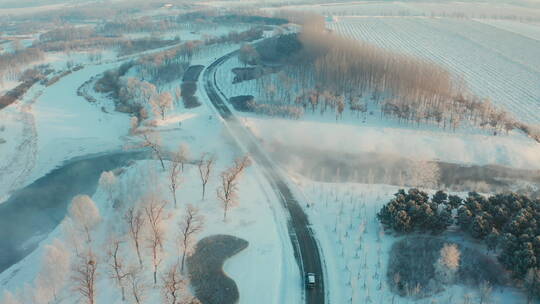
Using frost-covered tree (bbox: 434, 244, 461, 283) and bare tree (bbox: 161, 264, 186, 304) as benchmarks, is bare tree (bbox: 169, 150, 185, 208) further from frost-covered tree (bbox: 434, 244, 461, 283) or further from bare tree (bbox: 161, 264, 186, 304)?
frost-covered tree (bbox: 434, 244, 461, 283)

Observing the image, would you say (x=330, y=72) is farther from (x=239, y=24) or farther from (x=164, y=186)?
(x=239, y=24)

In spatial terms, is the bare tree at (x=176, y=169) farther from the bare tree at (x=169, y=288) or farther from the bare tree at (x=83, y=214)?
the bare tree at (x=169, y=288)

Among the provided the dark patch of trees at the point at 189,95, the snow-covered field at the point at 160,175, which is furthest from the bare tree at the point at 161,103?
the dark patch of trees at the point at 189,95

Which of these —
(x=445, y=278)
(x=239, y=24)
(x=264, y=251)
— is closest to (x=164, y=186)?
(x=264, y=251)

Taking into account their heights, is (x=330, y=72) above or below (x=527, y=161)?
above

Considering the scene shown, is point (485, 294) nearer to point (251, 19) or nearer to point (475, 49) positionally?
point (475, 49)

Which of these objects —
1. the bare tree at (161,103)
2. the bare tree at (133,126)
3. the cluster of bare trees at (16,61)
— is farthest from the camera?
the cluster of bare trees at (16,61)

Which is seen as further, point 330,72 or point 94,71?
point 94,71

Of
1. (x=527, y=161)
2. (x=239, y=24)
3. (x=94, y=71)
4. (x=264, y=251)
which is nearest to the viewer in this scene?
(x=264, y=251)
